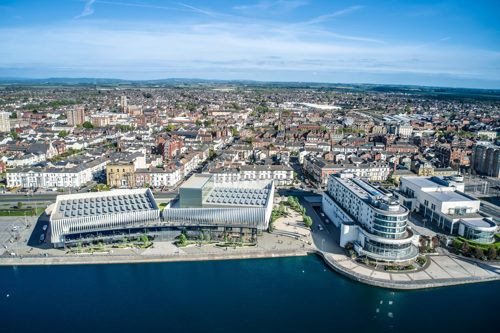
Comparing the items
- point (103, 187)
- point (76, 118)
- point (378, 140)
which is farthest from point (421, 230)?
point (76, 118)

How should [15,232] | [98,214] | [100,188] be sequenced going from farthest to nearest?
[100,188] < [15,232] < [98,214]

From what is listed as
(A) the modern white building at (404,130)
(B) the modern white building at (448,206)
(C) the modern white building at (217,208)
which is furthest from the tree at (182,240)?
(A) the modern white building at (404,130)

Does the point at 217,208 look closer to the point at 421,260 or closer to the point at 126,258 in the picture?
the point at 126,258

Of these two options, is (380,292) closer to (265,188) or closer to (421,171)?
(265,188)

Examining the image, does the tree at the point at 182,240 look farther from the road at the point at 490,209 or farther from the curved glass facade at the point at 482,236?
the road at the point at 490,209

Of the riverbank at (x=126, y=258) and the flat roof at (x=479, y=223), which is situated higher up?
the flat roof at (x=479, y=223)

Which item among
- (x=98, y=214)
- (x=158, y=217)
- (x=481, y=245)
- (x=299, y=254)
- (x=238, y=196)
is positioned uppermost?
(x=238, y=196)

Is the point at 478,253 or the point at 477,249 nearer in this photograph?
the point at 478,253

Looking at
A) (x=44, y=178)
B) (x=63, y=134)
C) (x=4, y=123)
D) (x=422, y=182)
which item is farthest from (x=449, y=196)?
(x=4, y=123)
